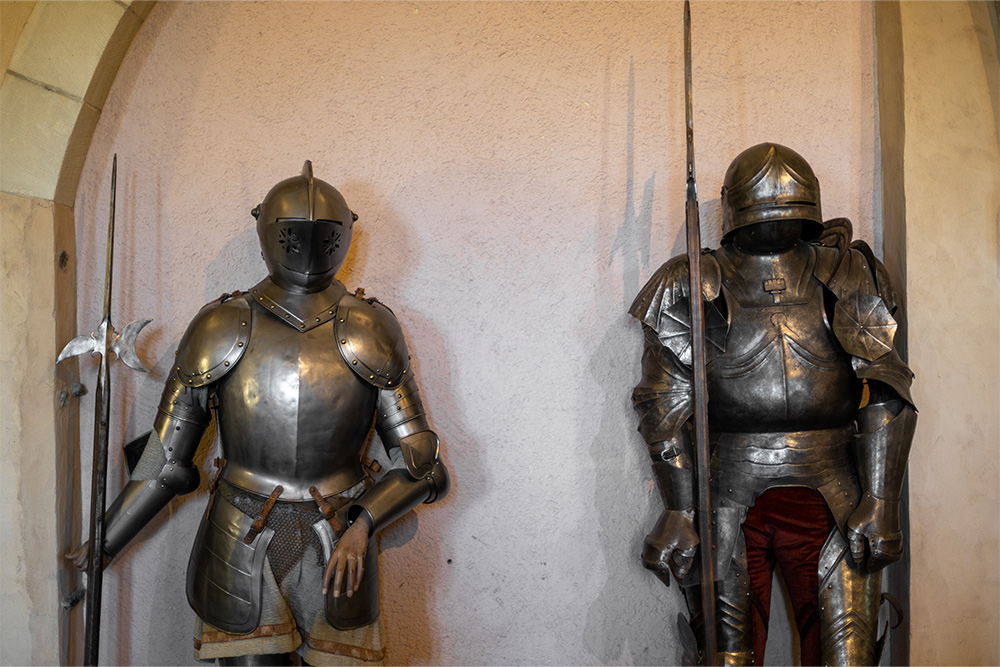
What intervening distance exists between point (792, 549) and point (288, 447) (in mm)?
1418

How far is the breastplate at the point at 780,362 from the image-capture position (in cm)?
211

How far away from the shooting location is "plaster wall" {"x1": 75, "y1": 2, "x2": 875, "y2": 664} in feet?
7.84

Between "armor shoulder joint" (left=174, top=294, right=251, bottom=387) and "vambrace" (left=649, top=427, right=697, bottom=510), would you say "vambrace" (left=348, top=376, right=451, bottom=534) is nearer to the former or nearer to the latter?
"armor shoulder joint" (left=174, top=294, right=251, bottom=387)

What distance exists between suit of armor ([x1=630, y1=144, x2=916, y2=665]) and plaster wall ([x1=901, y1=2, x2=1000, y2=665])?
0.92 feet

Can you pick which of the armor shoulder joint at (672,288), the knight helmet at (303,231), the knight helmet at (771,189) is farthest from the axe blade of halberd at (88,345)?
the knight helmet at (771,189)

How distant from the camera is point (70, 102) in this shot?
2250 millimetres

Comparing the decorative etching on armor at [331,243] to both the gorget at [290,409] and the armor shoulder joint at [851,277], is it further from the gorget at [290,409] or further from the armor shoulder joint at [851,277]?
Result: the armor shoulder joint at [851,277]

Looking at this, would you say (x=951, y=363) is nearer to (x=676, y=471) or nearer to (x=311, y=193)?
(x=676, y=471)

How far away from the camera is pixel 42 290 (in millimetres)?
2156

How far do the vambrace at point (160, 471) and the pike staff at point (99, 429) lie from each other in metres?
0.05

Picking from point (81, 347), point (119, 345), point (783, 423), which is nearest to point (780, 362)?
point (783, 423)

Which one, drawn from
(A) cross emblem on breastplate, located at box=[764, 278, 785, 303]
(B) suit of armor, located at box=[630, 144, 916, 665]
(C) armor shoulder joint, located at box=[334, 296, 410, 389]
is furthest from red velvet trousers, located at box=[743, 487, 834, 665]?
(C) armor shoulder joint, located at box=[334, 296, 410, 389]

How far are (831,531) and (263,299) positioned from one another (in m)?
1.70

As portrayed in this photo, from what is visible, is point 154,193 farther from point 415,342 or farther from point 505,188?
point 505,188
